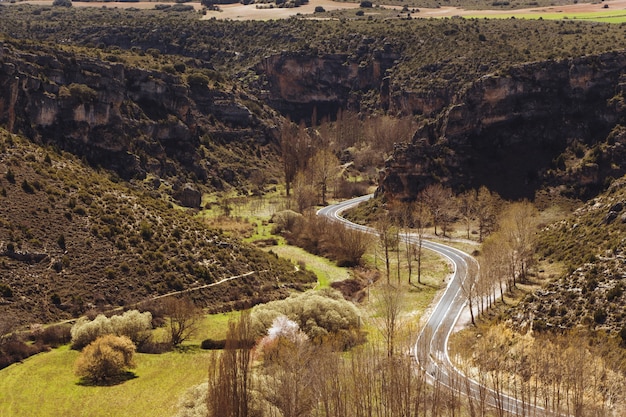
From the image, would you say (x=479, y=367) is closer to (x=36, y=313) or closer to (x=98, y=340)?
(x=98, y=340)

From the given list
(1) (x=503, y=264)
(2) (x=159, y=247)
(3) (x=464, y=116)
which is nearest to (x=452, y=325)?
(1) (x=503, y=264)

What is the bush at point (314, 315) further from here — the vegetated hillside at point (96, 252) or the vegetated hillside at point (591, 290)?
the vegetated hillside at point (591, 290)

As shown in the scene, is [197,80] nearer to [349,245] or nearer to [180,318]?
[349,245]

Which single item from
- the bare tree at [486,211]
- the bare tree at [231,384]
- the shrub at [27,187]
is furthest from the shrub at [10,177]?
the bare tree at [486,211]

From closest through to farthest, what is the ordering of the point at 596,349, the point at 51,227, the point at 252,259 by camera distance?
the point at 596,349 → the point at 51,227 → the point at 252,259

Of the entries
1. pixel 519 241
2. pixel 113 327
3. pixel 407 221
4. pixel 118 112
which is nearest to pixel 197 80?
pixel 118 112
